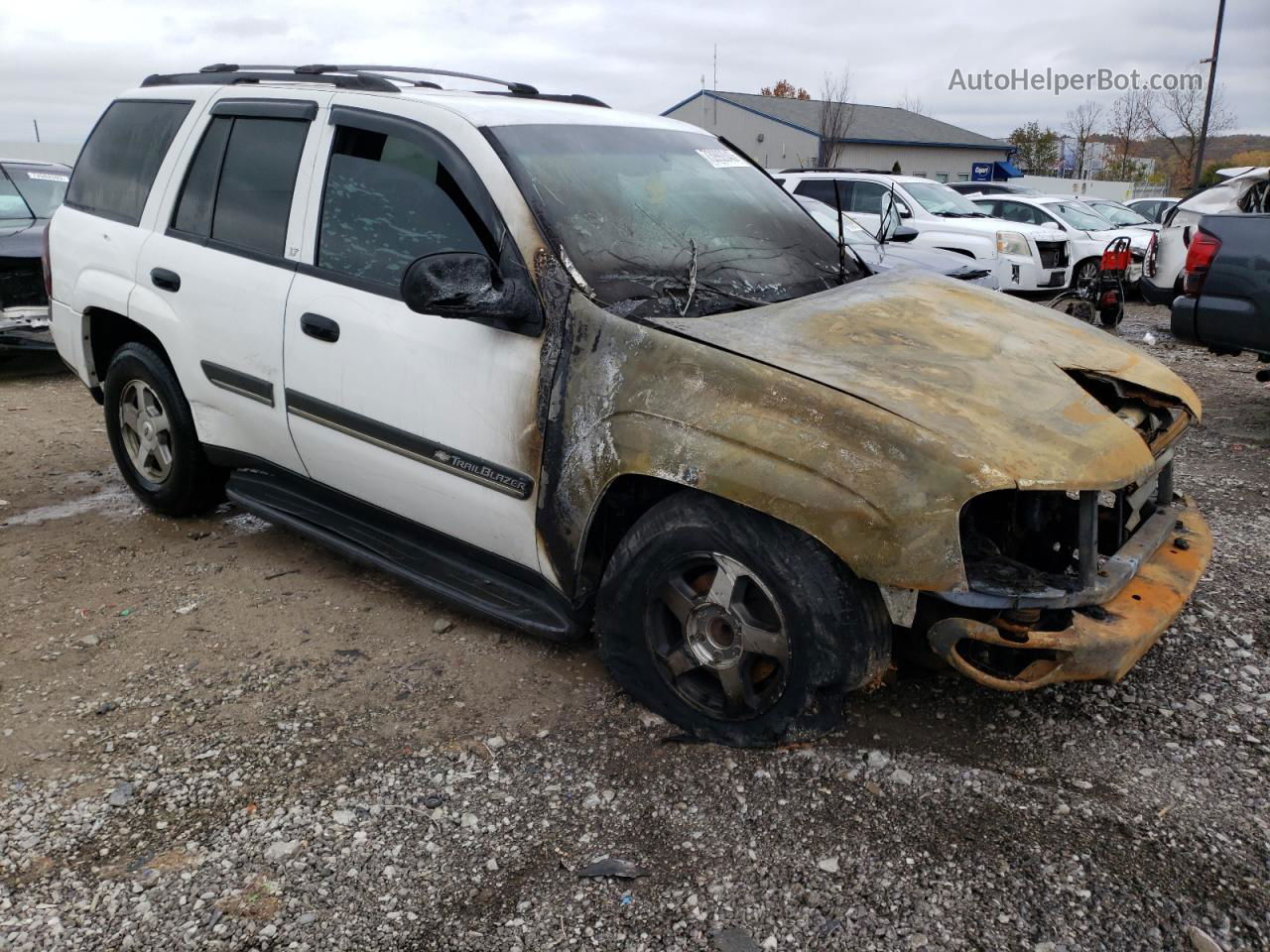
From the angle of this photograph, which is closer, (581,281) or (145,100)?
(581,281)

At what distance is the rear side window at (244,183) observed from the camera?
376 cm

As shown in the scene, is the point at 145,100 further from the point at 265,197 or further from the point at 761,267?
the point at 761,267

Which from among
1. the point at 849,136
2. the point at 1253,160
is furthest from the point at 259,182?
the point at 1253,160

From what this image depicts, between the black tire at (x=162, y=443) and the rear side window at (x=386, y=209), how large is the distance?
1266 millimetres

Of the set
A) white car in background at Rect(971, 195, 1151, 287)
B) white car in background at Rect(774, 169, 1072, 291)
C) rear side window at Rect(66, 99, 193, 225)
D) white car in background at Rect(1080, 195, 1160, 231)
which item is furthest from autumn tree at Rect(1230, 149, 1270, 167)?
rear side window at Rect(66, 99, 193, 225)

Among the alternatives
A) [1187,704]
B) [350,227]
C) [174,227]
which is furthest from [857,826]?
[174,227]

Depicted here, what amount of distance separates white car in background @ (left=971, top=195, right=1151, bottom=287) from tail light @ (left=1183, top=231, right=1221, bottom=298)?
742 cm

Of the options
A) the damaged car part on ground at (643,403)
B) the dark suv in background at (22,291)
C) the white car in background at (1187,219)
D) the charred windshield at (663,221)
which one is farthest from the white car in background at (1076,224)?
the dark suv in background at (22,291)

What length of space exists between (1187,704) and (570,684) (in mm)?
1968

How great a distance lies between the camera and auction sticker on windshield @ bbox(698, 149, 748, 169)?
13.0 ft

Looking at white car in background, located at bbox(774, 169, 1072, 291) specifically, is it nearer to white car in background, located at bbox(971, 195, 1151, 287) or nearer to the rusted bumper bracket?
white car in background, located at bbox(971, 195, 1151, 287)

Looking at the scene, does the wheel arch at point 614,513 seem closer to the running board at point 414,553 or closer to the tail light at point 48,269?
the running board at point 414,553

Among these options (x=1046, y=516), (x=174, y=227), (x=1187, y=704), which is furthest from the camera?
(x=174, y=227)

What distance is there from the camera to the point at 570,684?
3342mm
